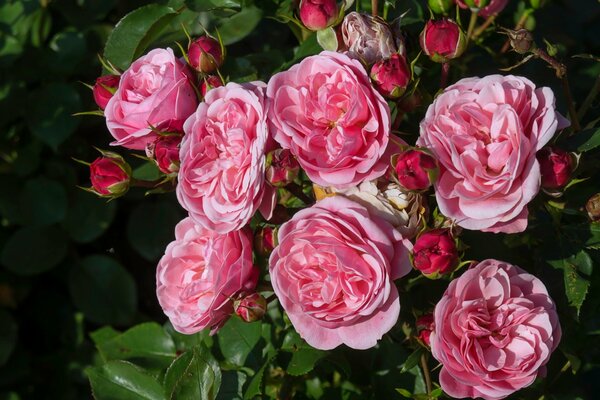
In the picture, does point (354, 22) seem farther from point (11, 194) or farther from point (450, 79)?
point (11, 194)

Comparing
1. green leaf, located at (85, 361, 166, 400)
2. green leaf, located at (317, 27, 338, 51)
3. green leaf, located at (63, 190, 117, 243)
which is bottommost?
green leaf, located at (63, 190, 117, 243)

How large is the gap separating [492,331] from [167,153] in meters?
0.41

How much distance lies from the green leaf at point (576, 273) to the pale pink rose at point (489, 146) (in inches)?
5.2

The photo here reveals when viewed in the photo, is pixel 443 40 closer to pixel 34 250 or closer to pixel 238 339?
pixel 238 339

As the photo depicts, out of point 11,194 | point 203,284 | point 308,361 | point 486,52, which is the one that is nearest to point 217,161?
point 203,284

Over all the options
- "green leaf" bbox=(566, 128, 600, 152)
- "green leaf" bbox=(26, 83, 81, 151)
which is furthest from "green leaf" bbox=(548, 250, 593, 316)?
"green leaf" bbox=(26, 83, 81, 151)

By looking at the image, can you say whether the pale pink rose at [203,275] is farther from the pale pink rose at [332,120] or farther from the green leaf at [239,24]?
the green leaf at [239,24]

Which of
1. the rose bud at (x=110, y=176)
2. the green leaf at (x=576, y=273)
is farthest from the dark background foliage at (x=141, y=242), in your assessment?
the rose bud at (x=110, y=176)

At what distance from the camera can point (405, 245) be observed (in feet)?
2.91

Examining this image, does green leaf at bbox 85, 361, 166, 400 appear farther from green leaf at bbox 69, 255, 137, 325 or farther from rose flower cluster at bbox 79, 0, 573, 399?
green leaf at bbox 69, 255, 137, 325

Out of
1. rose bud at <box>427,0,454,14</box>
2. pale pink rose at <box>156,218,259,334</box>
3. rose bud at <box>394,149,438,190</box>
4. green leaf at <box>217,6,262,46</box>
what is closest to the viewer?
rose bud at <box>394,149,438,190</box>

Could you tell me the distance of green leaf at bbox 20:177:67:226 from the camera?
5.27ft

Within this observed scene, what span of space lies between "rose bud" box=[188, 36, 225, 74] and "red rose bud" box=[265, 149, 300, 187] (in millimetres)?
175

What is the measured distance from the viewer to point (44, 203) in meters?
1.61
